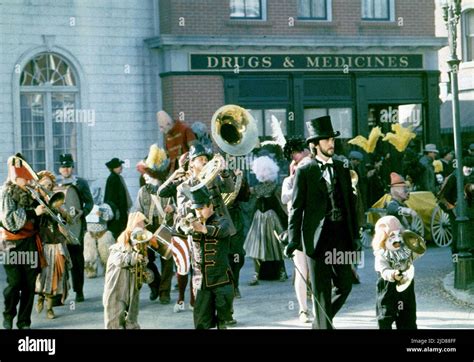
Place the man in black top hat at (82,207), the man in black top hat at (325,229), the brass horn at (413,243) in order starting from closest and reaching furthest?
the brass horn at (413,243), the man in black top hat at (325,229), the man in black top hat at (82,207)

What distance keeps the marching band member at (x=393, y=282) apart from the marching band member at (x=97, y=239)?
444 centimetres

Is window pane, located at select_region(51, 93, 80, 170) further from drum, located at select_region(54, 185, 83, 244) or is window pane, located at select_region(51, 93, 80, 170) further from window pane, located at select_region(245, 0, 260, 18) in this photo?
window pane, located at select_region(245, 0, 260, 18)

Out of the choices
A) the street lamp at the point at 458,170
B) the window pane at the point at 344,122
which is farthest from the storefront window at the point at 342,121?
the street lamp at the point at 458,170

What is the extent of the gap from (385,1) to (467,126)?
50.0 inches

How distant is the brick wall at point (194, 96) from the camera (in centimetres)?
1273

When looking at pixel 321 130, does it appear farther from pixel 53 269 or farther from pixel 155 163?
pixel 53 269

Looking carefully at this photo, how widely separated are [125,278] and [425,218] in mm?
4831

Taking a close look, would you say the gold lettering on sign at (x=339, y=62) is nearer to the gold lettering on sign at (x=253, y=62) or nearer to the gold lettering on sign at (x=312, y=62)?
the gold lettering on sign at (x=312, y=62)

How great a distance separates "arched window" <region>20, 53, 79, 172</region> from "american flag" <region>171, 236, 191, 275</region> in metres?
3.06

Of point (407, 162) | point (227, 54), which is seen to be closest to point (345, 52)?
point (407, 162)

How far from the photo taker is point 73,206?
31.3 feet

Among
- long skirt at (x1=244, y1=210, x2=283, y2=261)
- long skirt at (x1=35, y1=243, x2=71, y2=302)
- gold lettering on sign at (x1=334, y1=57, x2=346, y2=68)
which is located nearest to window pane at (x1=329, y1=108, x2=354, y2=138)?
gold lettering on sign at (x1=334, y1=57, x2=346, y2=68)

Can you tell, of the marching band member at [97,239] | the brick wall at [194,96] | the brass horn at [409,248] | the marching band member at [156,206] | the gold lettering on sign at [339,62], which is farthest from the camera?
the brick wall at [194,96]
